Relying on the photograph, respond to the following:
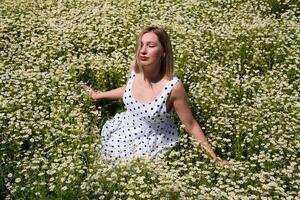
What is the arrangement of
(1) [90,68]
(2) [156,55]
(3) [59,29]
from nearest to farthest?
(2) [156,55]
(1) [90,68]
(3) [59,29]

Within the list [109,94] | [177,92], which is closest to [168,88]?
[177,92]

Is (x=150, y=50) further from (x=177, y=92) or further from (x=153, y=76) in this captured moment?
(x=177, y=92)

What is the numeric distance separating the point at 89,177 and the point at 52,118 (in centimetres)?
170

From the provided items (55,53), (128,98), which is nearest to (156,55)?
(128,98)

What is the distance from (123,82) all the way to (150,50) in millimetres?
1936

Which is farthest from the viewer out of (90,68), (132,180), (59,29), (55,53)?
(59,29)

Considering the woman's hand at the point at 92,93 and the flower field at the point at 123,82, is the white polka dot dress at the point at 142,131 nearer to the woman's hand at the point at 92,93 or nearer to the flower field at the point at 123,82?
the flower field at the point at 123,82

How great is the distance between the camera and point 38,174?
4.24 m

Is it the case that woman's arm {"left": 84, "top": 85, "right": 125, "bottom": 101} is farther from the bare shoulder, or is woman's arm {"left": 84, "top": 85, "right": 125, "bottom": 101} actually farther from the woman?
the bare shoulder

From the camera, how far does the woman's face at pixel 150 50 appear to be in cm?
498

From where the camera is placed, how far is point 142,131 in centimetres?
520

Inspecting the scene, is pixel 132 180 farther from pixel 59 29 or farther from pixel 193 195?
pixel 59 29

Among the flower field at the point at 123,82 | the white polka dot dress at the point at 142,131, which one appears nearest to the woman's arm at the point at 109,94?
the flower field at the point at 123,82

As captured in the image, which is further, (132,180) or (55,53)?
(55,53)
